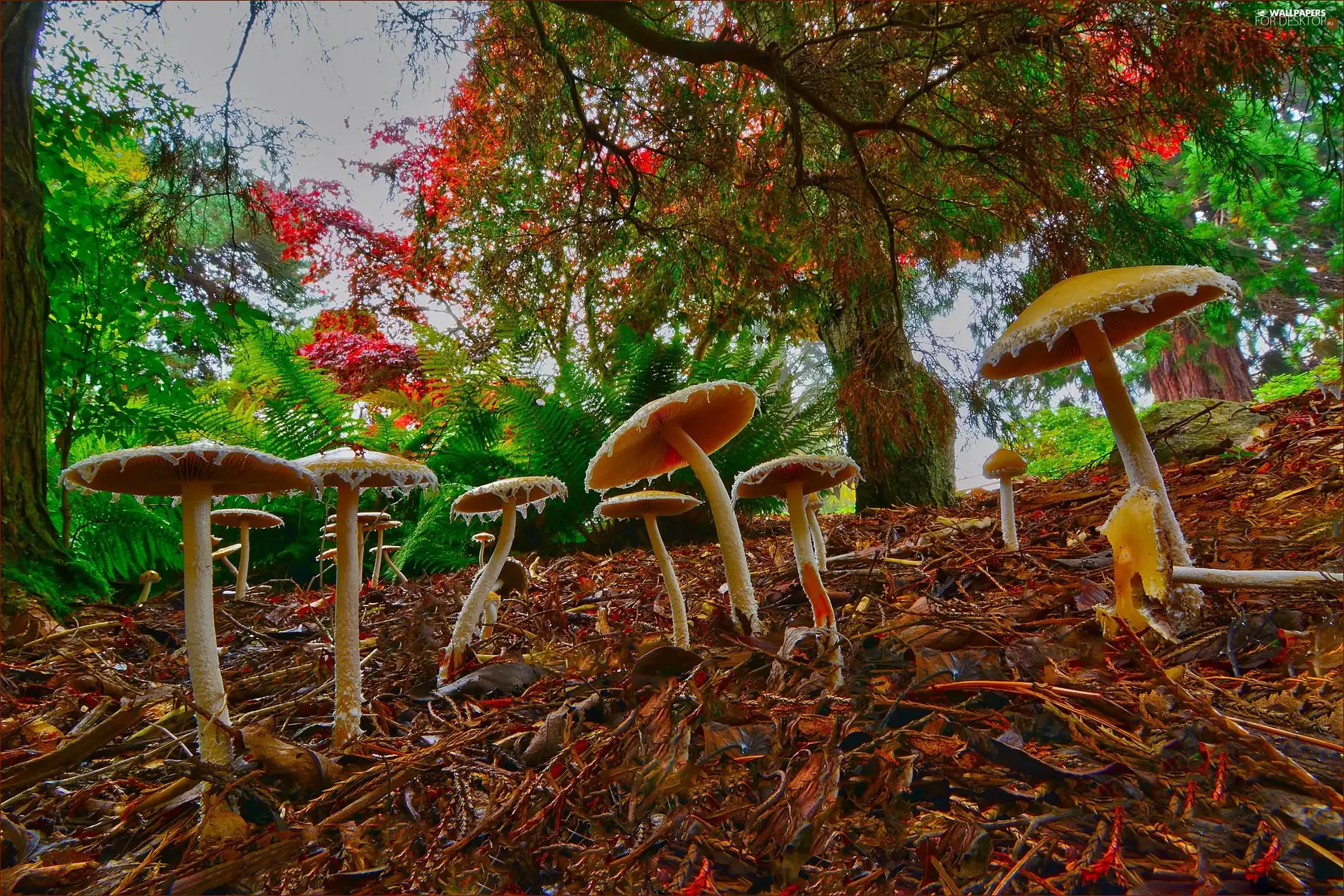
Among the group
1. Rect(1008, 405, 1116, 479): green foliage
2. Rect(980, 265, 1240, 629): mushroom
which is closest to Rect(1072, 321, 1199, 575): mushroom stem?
Rect(980, 265, 1240, 629): mushroom

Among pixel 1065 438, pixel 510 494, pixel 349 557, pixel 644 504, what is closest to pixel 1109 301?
pixel 644 504

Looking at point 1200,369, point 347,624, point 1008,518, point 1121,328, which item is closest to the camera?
point 347,624

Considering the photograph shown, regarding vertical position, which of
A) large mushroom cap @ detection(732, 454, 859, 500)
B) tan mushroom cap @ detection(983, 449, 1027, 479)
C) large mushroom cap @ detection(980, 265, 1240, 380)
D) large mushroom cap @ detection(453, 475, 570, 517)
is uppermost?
large mushroom cap @ detection(980, 265, 1240, 380)

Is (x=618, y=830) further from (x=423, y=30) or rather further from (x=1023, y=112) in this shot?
(x=423, y=30)

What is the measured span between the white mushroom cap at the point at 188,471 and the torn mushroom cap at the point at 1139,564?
142 centimetres

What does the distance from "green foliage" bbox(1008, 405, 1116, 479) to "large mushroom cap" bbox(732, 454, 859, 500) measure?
717cm

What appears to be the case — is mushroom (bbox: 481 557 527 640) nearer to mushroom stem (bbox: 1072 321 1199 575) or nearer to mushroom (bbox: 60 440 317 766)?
mushroom (bbox: 60 440 317 766)

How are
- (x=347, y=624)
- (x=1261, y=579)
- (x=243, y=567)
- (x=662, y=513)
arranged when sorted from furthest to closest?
1. (x=243, y=567)
2. (x=662, y=513)
3. (x=347, y=624)
4. (x=1261, y=579)

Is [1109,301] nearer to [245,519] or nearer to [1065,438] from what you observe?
[245,519]

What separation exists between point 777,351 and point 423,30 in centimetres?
265

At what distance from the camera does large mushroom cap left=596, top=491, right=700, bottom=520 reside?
1.53 meters

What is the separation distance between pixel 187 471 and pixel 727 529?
99 cm

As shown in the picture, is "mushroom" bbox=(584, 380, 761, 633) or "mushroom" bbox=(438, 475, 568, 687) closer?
"mushroom" bbox=(584, 380, 761, 633)

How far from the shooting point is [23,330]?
205 cm
